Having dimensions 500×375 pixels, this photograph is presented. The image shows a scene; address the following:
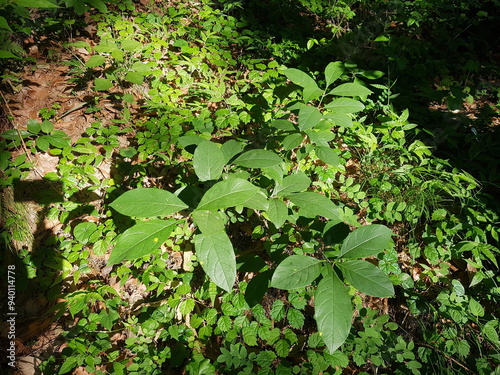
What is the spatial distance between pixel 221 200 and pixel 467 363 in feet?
6.32

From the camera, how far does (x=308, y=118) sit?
4.06 feet

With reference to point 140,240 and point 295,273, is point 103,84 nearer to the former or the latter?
point 140,240

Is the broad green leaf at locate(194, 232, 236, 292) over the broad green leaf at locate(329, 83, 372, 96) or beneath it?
beneath

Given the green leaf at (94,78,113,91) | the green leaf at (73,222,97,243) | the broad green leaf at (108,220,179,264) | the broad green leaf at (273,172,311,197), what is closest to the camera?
the broad green leaf at (108,220,179,264)

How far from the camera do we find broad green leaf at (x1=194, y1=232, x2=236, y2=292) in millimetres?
792

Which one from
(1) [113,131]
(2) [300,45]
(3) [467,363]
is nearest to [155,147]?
(1) [113,131]

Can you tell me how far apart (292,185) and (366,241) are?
1.28 ft

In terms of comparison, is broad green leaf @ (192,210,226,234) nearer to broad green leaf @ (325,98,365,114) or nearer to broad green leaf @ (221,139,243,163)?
broad green leaf @ (221,139,243,163)

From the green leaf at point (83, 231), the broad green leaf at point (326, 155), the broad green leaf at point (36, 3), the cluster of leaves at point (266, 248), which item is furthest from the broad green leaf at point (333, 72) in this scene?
the green leaf at point (83, 231)

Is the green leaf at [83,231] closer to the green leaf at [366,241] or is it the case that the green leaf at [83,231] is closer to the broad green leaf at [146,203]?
the broad green leaf at [146,203]

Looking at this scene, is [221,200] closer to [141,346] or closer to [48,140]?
[141,346]

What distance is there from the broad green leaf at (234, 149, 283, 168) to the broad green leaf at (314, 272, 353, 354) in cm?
A: 48

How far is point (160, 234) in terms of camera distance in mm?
812

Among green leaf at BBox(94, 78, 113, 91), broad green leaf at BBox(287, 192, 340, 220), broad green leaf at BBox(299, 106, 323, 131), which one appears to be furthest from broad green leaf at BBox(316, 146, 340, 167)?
green leaf at BBox(94, 78, 113, 91)
